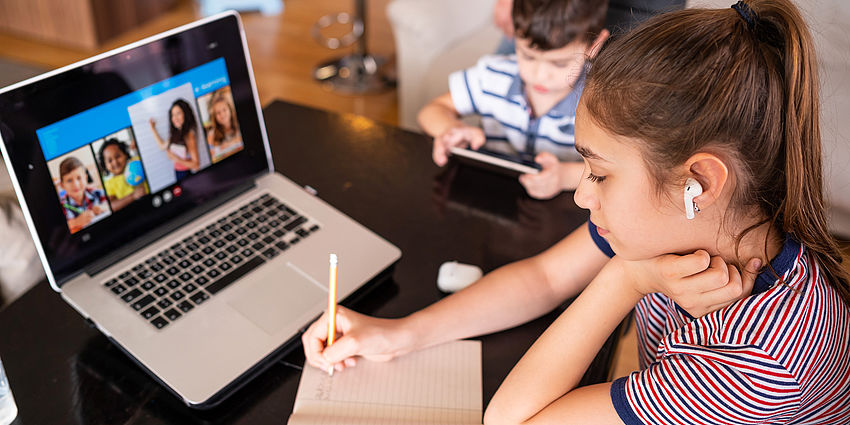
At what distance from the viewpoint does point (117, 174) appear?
→ 890 mm

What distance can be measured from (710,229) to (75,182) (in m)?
0.71

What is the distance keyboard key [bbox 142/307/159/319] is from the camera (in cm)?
85

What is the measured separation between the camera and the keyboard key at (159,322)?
0.84 m

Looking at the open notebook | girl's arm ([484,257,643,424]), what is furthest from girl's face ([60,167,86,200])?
girl's arm ([484,257,643,424])

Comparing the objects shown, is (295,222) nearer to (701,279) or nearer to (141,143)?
(141,143)

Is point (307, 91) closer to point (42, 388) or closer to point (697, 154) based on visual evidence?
point (42, 388)

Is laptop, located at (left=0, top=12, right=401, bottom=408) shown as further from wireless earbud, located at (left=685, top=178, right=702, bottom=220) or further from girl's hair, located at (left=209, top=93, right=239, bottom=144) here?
wireless earbud, located at (left=685, top=178, right=702, bottom=220)

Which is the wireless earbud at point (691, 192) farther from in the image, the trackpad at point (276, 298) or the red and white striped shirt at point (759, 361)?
the trackpad at point (276, 298)

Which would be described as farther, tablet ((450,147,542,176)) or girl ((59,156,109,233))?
tablet ((450,147,542,176))

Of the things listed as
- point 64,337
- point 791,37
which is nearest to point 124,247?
point 64,337

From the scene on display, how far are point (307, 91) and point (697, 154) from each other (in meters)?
2.48

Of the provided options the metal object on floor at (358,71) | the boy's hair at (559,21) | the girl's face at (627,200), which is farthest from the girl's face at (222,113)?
the metal object on floor at (358,71)

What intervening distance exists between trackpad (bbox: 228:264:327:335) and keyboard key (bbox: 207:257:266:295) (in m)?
0.01

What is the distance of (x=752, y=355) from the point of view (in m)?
0.67
